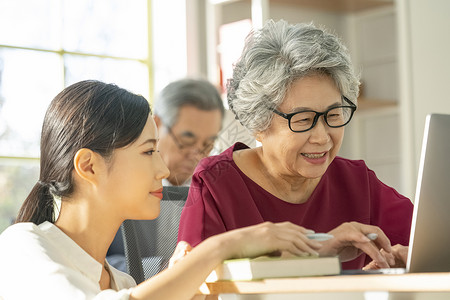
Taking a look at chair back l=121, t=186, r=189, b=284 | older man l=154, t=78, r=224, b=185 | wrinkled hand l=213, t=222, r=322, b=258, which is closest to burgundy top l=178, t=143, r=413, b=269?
chair back l=121, t=186, r=189, b=284

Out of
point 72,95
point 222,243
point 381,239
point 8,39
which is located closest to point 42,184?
point 72,95

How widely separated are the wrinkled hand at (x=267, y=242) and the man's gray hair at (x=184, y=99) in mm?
1954

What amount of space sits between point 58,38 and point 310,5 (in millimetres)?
1602

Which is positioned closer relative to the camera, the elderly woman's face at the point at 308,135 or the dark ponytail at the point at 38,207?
the dark ponytail at the point at 38,207

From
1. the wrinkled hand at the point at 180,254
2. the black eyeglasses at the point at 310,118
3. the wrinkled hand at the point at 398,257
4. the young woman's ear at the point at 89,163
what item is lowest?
the wrinkled hand at the point at 398,257

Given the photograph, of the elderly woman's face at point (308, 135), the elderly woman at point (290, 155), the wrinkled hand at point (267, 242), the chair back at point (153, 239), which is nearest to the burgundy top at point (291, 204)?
the elderly woman at point (290, 155)

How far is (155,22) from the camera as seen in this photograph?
4457 millimetres

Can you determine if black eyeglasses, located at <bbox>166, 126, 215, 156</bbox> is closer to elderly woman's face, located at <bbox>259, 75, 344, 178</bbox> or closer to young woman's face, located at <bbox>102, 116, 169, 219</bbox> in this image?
elderly woman's face, located at <bbox>259, 75, 344, 178</bbox>

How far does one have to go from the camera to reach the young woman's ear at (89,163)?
1.35m

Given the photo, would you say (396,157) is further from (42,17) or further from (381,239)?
(381,239)

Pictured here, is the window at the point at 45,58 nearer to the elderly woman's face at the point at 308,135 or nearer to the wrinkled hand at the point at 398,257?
the elderly woman's face at the point at 308,135

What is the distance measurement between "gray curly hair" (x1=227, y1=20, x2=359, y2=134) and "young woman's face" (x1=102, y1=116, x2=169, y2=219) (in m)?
0.39

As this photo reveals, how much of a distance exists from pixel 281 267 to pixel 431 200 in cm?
26

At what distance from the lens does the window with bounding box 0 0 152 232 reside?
3904 mm
